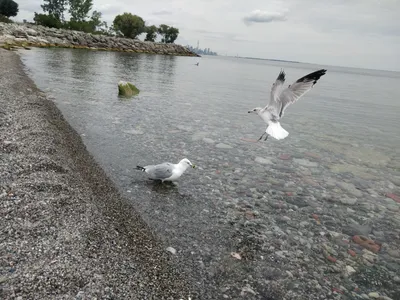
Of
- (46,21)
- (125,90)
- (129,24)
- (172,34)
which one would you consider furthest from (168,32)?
(125,90)

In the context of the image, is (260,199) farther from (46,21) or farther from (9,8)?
(9,8)

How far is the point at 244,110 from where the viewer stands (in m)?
18.7

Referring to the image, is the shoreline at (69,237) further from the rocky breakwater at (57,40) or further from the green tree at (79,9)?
the green tree at (79,9)

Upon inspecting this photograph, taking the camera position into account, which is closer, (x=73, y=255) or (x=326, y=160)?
(x=73, y=255)

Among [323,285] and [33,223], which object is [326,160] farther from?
[33,223]

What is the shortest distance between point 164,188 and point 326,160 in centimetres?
623

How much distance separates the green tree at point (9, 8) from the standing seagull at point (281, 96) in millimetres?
101998

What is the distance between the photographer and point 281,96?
919 cm

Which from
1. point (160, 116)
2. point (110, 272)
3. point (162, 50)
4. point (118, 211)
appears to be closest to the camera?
point (110, 272)

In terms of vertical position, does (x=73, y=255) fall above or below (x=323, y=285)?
above

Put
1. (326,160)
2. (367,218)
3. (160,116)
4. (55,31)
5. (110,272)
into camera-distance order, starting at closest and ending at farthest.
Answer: (110,272), (367,218), (326,160), (160,116), (55,31)

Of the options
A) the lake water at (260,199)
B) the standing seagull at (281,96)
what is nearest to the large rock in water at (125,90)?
the lake water at (260,199)

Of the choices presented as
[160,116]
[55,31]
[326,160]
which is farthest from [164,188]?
[55,31]

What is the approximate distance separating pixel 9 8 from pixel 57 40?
3688 centimetres
